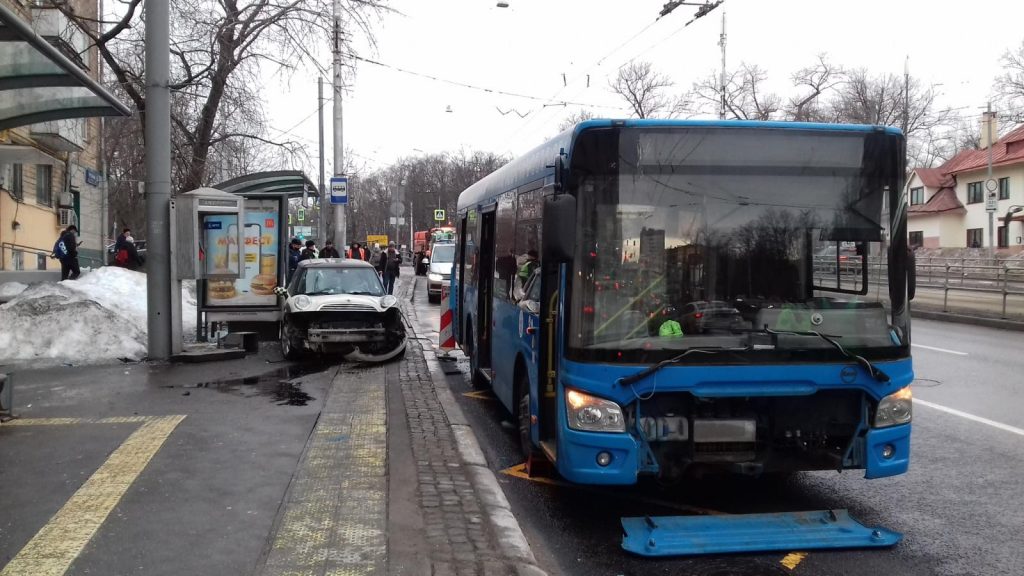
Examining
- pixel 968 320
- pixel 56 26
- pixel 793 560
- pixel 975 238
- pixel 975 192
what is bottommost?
pixel 793 560

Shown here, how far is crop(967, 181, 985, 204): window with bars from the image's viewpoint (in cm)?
5228

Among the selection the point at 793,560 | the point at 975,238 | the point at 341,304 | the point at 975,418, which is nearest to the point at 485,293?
the point at 341,304

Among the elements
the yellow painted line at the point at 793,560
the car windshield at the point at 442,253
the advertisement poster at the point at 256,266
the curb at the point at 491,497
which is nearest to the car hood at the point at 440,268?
the car windshield at the point at 442,253

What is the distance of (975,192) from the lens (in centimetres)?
5297

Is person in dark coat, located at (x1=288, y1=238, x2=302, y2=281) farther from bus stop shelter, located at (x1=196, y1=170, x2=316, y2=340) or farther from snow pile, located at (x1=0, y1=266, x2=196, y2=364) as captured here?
snow pile, located at (x1=0, y1=266, x2=196, y2=364)

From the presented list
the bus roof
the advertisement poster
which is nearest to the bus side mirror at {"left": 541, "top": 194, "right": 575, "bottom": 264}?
the bus roof

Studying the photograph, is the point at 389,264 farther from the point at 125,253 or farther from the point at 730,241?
the point at 730,241

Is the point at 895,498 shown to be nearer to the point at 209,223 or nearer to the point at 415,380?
the point at 415,380

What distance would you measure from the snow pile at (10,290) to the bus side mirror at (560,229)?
47.3 ft

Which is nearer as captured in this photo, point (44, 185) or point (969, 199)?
point (44, 185)

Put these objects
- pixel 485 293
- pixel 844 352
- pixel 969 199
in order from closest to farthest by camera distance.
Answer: pixel 844 352 → pixel 485 293 → pixel 969 199

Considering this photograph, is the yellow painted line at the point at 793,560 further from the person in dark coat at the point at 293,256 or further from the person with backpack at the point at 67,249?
the person with backpack at the point at 67,249

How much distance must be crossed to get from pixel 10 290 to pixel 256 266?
5.85m

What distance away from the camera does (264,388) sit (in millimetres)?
9719
